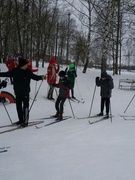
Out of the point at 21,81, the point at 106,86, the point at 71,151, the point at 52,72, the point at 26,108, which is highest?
the point at 52,72

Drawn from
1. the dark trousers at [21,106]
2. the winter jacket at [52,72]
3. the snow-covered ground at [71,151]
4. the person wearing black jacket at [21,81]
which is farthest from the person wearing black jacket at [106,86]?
the winter jacket at [52,72]

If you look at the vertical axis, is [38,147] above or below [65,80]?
below

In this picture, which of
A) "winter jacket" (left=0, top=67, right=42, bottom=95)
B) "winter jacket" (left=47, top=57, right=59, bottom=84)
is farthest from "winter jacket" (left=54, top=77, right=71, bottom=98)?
"winter jacket" (left=47, top=57, right=59, bottom=84)

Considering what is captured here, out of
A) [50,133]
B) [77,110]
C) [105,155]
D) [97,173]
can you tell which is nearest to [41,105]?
[77,110]

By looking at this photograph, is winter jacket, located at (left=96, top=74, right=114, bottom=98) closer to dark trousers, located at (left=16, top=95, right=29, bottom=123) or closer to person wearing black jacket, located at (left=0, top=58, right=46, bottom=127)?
person wearing black jacket, located at (left=0, top=58, right=46, bottom=127)

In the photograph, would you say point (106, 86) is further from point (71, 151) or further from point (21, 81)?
point (71, 151)

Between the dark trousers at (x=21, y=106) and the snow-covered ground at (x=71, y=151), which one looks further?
the dark trousers at (x=21, y=106)

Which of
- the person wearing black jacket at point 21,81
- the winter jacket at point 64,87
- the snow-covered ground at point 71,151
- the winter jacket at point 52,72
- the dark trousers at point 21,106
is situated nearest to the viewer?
the snow-covered ground at point 71,151

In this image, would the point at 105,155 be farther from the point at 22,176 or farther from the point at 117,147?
the point at 22,176

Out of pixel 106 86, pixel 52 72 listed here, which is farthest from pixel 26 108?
pixel 52 72

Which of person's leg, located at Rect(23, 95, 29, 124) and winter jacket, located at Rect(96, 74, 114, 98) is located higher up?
winter jacket, located at Rect(96, 74, 114, 98)

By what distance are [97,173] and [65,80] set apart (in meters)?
4.32

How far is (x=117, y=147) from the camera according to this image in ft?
16.2

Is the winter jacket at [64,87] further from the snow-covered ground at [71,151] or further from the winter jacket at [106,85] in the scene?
the winter jacket at [106,85]
